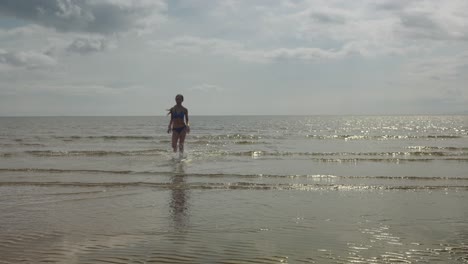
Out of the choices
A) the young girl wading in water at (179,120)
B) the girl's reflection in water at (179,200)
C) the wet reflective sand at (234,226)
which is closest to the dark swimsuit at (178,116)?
the young girl wading in water at (179,120)

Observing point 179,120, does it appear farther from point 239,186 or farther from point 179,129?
point 239,186

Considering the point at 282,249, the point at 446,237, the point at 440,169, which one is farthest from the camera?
the point at 440,169

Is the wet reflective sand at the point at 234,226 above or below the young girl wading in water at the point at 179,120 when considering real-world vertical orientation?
below

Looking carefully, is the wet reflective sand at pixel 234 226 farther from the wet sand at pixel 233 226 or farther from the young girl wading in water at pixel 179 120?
the young girl wading in water at pixel 179 120

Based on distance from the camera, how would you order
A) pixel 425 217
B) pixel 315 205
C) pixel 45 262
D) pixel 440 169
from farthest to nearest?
pixel 440 169 → pixel 315 205 → pixel 425 217 → pixel 45 262

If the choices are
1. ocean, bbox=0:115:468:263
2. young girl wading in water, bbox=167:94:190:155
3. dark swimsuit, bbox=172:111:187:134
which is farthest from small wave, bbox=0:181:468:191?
dark swimsuit, bbox=172:111:187:134

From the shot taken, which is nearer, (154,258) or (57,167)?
(154,258)

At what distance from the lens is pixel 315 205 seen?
8.39 meters

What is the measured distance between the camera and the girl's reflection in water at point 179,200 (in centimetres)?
709

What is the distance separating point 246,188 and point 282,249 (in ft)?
17.1

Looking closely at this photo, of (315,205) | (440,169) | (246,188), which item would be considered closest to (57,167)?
(246,188)

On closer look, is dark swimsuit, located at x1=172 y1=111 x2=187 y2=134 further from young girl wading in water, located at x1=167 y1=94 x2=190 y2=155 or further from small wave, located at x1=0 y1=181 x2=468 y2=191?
small wave, located at x1=0 y1=181 x2=468 y2=191

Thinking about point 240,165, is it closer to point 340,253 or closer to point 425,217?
point 425,217

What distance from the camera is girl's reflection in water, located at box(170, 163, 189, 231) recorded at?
709cm
